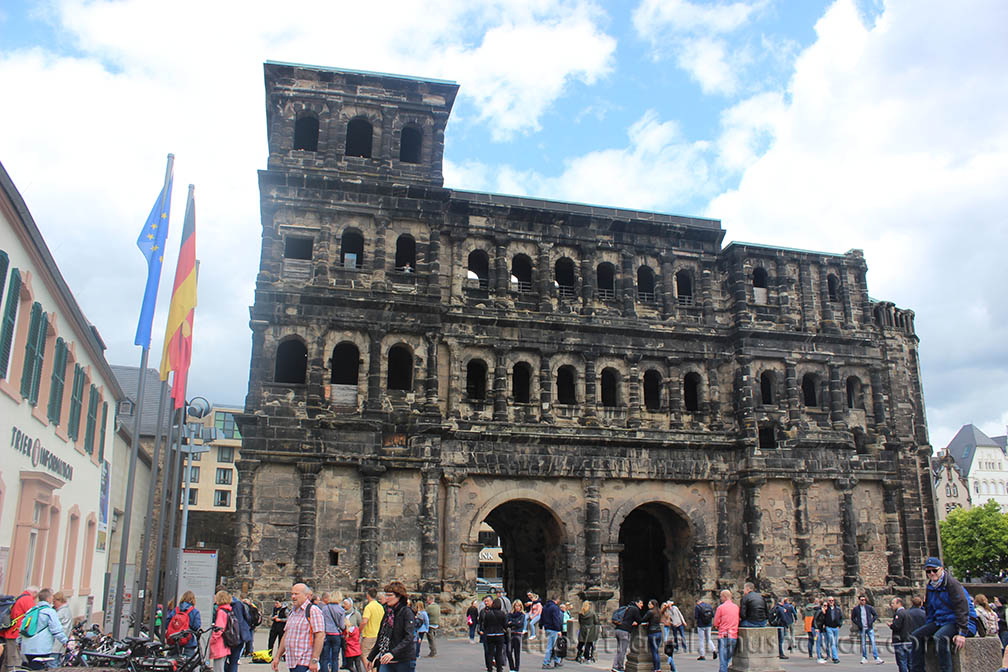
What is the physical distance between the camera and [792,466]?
102ft

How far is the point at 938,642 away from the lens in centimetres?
980

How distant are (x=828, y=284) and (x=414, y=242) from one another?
16.8m

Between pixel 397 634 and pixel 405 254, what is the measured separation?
75.3ft

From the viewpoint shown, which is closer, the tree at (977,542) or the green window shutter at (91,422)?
the green window shutter at (91,422)

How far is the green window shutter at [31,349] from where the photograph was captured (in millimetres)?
15469

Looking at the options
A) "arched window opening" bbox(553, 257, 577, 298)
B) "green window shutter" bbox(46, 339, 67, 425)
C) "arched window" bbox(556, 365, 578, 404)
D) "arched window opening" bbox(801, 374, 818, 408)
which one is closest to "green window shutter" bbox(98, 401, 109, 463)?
"green window shutter" bbox(46, 339, 67, 425)

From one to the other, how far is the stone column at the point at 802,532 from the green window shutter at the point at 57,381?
23916 mm

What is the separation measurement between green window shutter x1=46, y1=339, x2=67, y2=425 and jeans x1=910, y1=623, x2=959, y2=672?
16.1m

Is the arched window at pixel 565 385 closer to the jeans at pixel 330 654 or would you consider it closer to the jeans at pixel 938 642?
the jeans at pixel 330 654

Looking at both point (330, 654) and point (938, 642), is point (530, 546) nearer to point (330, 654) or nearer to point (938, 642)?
point (330, 654)

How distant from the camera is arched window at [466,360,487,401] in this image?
3058cm

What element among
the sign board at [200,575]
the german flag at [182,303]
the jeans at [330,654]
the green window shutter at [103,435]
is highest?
the german flag at [182,303]

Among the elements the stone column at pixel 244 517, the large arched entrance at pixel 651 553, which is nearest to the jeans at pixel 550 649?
the stone column at pixel 244 517

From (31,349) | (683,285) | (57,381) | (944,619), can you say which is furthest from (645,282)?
(944,619)
